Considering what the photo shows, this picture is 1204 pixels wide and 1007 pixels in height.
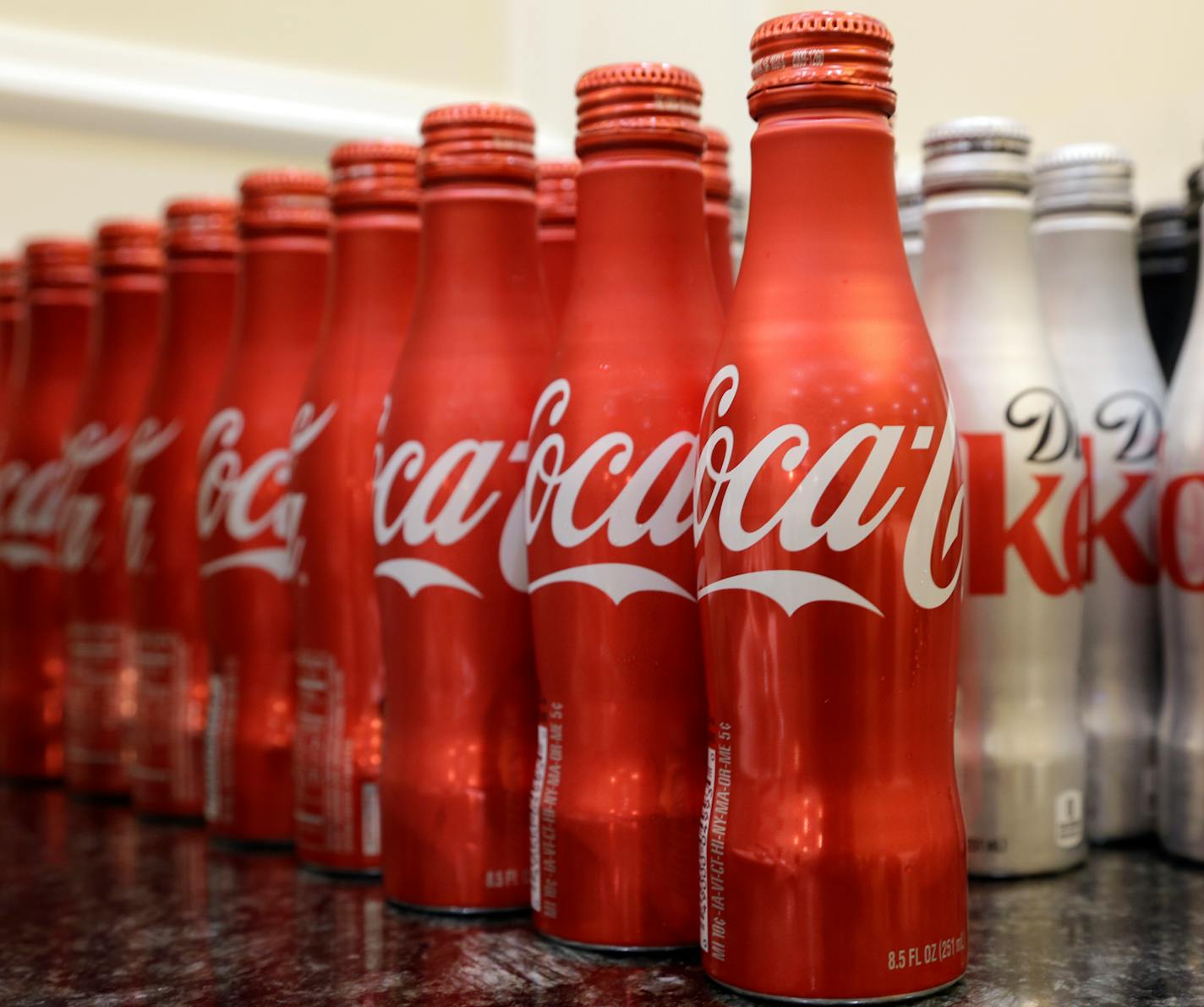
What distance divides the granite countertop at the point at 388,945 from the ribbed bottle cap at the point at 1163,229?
0.37 m

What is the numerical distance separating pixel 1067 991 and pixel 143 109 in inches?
47.2

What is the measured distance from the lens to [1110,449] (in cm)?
90

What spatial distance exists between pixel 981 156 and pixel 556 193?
22 centimetres

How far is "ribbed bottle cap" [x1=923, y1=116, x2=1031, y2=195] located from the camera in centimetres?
82

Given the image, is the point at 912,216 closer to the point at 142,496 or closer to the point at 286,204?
the point at 286,204

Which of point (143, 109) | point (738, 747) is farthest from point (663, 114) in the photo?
point (143, 109)

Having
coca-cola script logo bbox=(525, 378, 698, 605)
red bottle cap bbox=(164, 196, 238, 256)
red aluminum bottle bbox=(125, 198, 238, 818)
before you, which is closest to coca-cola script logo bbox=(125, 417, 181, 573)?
red aluminum bottle bbox=(125, 198, 238, 818)

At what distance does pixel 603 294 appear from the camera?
2.28 ft

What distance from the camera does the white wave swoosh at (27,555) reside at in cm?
120

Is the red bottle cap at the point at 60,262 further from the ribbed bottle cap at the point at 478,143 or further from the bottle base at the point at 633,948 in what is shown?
the bottle base at the point at 633,948

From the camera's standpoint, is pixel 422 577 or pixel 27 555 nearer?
pixel 422 577

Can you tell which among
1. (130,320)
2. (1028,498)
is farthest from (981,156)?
(130,320)

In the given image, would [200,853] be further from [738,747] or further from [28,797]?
[738,747]

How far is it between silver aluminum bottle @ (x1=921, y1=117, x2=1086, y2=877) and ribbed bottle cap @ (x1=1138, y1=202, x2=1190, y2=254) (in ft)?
0.65
